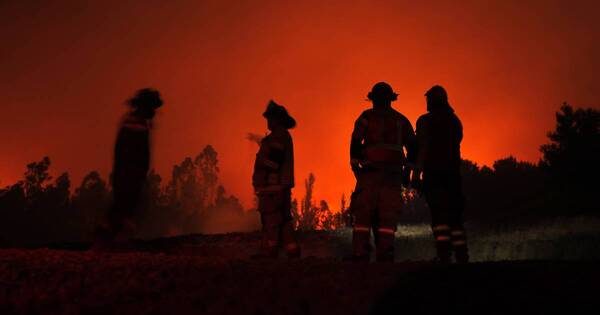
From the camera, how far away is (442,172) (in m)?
8.47

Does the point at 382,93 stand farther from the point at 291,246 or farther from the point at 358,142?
the point at 291,246

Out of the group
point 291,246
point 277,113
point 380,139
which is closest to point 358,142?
point 380,139

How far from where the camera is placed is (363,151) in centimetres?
847

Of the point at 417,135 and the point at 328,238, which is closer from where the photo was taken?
the point at 417,135

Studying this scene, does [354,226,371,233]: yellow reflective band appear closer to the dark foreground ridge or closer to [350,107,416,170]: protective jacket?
[350,107,416,170]: protective jacket

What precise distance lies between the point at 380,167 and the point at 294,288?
325cm

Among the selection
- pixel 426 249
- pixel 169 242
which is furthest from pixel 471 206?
pixel 169 242

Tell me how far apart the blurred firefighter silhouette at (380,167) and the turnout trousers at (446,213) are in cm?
43

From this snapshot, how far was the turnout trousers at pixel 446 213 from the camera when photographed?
8.05 meters

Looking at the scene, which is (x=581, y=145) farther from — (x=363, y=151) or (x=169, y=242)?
(x=363, y=151)

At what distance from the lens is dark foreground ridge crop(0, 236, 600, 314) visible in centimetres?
468

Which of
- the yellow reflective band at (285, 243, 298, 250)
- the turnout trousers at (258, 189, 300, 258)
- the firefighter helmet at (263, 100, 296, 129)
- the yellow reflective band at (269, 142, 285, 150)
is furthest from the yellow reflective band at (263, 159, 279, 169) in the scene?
the yellow reflective band at (285, 243, 298, 250)

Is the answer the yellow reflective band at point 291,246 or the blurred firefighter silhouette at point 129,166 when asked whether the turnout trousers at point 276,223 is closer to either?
the yellow reflective band at point 291,246

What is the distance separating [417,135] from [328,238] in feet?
28.7
